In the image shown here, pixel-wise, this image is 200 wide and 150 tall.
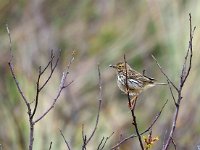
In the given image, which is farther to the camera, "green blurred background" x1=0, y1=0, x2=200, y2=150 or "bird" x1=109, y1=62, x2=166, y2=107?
"green blurred background" x1=0, y1=0, x2=200, y2=150

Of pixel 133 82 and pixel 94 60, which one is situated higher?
pixel 94 60

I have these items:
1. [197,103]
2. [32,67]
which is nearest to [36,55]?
[32,67]

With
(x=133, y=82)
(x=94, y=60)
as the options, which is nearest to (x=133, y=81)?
(x=133, y=82)

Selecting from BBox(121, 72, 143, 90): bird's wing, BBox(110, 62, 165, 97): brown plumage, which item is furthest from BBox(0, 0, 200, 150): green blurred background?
BBox(121, 72, 143, 90): bird's wing

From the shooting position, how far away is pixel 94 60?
13.1 metres

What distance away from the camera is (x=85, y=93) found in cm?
1234

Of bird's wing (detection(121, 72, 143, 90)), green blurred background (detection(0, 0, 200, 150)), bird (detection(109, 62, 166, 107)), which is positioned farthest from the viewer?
green blurred background (detection(0, 0, 200, 150))

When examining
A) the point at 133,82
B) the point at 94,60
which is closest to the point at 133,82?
the point at 133,82

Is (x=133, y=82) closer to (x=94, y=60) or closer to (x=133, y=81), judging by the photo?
(x=133, y=81)

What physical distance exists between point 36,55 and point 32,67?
0.58 meters

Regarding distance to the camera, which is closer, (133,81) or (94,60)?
(133,81)

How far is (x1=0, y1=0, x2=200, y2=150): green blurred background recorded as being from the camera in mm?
10172

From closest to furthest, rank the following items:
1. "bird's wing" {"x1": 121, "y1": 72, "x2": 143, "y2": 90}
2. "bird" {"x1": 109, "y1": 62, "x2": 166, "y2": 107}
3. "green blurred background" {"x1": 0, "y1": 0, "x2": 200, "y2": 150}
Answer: "bird" {"x1": 109, "y1": 62, "x2": 166, "y2": 107}
"bird's wing" {"x1": 121, "y1": 72, "x2": 143, "y2": 90}
"green blurred background" {"x1": 0, "y1": 0, "x2": 200, "y2": 150}

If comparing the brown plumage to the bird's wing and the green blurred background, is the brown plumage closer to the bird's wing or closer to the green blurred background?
the bird's wing
